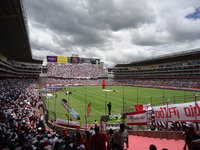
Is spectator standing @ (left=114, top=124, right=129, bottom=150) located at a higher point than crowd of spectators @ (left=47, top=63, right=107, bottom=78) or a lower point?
lower

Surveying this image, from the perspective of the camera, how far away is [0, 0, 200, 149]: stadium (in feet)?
27.0

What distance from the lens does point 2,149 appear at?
5016 millimetres

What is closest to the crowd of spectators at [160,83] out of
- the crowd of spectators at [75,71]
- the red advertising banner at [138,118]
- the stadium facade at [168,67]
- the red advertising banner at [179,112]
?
the stadium facade at [168,67]

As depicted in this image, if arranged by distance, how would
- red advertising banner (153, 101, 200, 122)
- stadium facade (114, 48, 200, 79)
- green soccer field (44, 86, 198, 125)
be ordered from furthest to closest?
1. stadium facade (114, 48, 200, 79)
2. green soccer field (44, 86, 198, 125)
3. red advertising banner (153, 101, 200, 122)

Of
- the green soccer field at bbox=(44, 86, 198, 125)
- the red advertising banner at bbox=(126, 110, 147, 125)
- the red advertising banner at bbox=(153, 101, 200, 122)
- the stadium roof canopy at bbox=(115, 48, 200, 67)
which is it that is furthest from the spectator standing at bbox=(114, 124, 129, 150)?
the stadium roof canopy at bbox=(115, 48, 200, 67)

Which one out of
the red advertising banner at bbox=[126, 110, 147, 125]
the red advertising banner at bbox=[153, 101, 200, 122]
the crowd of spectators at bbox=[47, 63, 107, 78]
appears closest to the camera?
the red advertising banner at bbox=[153, 101, 200, 122]

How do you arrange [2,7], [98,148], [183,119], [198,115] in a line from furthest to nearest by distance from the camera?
[2,7] < [183,119] < [198,115] < [98,148]

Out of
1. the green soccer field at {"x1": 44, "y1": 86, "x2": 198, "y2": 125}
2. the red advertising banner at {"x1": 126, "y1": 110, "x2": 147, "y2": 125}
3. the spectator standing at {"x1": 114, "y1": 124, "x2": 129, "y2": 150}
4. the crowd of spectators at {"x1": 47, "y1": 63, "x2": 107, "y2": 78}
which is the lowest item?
the green soccer field at {"x1": 44, "y1": 86, "x2": 198, "y2": 125}

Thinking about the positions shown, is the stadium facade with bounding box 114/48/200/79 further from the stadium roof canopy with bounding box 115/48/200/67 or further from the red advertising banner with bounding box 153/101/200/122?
the red advertising banner with bounding box 153/101/200/122

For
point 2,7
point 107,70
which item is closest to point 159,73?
point 107,70

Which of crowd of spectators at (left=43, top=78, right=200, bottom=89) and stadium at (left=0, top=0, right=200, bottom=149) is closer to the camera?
stadium at (left=0, top=0, right=200, bottom=149)

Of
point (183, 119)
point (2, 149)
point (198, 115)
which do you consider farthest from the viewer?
point (183, 119)

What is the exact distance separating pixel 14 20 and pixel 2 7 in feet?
11.4

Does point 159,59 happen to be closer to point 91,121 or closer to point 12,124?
point 91,121
